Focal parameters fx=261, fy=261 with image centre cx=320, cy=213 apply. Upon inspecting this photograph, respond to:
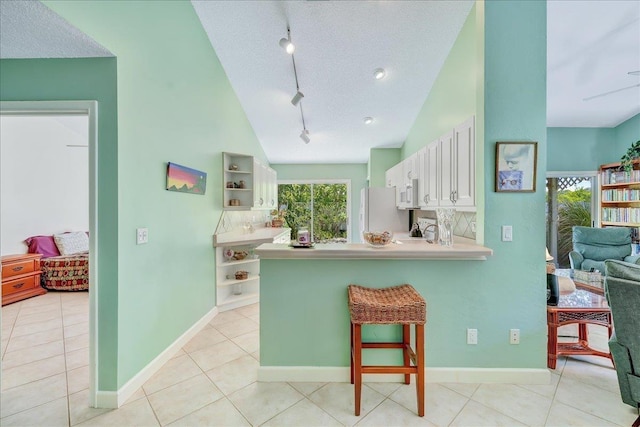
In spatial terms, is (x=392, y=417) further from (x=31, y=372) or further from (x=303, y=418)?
(x=31, y=372)

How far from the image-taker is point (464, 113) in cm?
251

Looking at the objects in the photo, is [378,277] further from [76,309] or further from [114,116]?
[76,309]

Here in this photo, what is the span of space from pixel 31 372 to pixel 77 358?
11.0 inches

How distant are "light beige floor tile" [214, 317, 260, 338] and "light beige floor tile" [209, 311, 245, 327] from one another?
76 millimetres

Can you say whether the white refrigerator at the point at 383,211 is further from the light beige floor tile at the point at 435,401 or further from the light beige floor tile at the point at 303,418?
the light beige floor tile at the point at 303,418

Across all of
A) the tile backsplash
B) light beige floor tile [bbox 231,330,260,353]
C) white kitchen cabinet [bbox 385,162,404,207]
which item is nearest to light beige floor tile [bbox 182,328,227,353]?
light beige floor tile [bbox 231,330,260,353]

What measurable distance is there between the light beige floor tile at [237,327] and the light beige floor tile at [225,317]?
0.25 ft

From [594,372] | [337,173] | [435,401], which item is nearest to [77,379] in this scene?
[435,401]

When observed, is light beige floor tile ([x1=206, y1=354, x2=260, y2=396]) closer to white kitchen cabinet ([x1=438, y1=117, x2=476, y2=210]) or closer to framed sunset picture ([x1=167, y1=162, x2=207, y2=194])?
framed sunset picture ([x1=167, y1=162, x2=207, y2=194])

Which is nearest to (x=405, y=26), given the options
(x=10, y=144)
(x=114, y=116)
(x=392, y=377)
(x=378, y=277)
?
(x=378, y=277)

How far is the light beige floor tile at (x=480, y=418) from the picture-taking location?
1.61m

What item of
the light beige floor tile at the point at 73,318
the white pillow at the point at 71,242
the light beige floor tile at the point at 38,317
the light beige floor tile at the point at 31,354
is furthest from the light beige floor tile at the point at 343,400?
the white pillow at the point at 71,242

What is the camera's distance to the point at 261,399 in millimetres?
1835

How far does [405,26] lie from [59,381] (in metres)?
4.42
